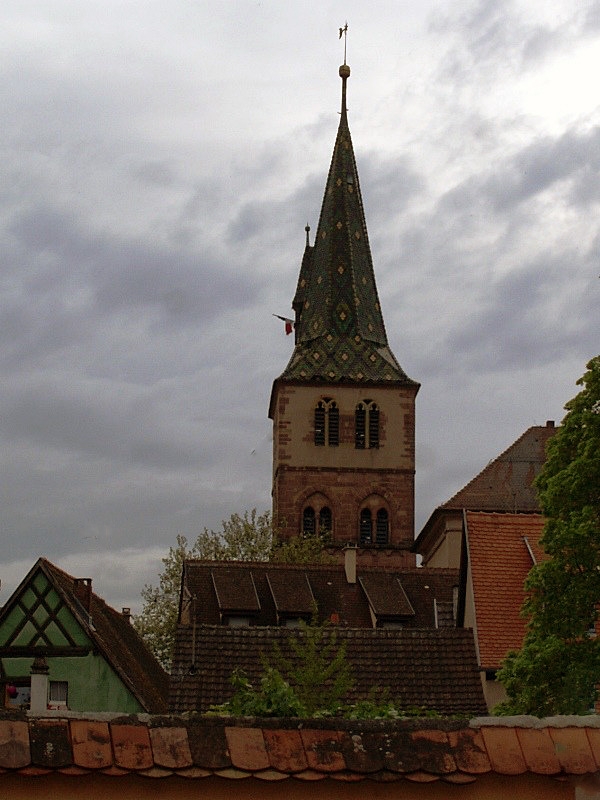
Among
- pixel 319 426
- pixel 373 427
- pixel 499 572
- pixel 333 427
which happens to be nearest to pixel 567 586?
pixel 499 572

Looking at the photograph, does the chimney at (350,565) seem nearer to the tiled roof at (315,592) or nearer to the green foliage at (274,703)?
the tiled roof at (315,592)

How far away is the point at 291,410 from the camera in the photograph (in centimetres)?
8250

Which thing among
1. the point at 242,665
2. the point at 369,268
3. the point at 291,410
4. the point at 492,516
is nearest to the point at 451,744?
the point at 242,665

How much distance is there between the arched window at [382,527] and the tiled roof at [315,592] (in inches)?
1167

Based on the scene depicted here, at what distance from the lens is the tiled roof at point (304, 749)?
641 cm

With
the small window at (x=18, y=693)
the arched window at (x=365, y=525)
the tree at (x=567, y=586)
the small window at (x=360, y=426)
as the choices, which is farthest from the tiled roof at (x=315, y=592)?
the small window at (x=360, y=426)

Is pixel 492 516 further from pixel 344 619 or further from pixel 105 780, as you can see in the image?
pixel 105 780

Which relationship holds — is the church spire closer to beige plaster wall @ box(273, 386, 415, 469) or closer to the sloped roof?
beige plaster wall @ box(273, 386, 415, 469)

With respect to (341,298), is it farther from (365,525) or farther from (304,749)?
(304,749)

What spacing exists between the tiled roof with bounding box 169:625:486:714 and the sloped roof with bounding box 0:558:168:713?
599 centimetres

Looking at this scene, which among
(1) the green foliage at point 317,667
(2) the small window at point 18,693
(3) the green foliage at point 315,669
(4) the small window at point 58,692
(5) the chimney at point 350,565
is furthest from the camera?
(5) the chimney at point 350,565

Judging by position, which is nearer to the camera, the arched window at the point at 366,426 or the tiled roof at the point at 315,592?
the tiled roof at the point at 315,592

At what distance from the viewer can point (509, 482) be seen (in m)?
66.4

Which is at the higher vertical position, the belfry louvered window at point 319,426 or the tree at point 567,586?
the belfry louvered window at point 319,426
